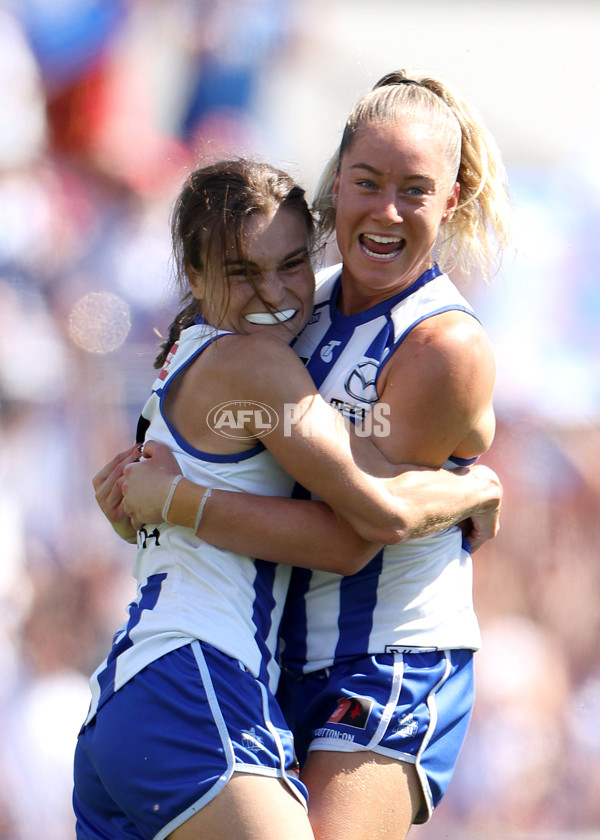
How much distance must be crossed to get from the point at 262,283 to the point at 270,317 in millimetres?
66

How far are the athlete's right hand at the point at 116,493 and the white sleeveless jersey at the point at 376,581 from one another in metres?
0.36

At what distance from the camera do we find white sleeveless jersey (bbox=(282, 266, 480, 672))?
5.77 ft

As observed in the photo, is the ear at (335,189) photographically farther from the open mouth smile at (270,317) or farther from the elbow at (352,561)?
the elbow at (352,561)

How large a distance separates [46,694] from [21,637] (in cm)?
20

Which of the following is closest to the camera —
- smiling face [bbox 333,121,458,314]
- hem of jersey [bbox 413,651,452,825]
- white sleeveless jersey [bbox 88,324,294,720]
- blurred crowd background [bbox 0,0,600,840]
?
white sleeveless jersey [bbox 88,324,294,720]

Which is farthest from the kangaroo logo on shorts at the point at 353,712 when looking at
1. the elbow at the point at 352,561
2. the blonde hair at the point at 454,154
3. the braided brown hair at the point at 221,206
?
the blonde hair at the point at 454,154

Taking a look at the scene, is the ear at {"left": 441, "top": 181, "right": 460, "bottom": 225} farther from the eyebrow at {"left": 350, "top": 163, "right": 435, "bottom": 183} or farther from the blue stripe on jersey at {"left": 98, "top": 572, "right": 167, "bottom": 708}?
the blue stripe on jersey at {"left": 98, "top": 572, "right": 167, "bottom": 708}

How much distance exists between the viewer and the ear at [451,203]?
1963mm

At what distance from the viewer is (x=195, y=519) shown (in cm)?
166

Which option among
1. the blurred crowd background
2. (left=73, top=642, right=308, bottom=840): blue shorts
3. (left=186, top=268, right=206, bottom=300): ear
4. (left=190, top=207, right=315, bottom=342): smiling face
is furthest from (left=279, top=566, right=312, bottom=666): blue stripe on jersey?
the blurred crowd background

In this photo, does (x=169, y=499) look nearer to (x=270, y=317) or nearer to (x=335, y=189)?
(x=270, y=317)

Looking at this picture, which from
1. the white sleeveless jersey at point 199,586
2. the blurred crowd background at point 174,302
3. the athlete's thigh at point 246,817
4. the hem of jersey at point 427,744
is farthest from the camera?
the blurred crowd background at point 174,302

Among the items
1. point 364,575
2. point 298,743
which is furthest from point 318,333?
point 298,743

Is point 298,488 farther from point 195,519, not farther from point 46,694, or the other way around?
point 46,694
